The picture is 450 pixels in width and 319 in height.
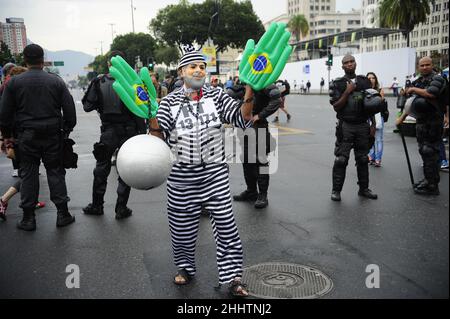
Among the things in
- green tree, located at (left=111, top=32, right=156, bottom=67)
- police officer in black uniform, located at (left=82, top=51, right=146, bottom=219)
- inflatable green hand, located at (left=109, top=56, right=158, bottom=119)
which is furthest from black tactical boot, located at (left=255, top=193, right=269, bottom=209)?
green tree, located at (left=111, top=32, right=156, bottom=67)

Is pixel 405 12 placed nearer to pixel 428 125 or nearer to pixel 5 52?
pixel 5 52

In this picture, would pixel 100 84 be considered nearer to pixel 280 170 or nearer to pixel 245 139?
pixel 245 139

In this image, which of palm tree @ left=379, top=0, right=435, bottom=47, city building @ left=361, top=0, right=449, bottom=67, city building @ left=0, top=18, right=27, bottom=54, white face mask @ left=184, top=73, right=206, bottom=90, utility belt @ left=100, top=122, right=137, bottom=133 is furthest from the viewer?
city building @ left=361, top=0, right=449, bottom=67

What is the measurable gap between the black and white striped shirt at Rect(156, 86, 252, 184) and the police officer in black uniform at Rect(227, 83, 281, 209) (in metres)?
2.25

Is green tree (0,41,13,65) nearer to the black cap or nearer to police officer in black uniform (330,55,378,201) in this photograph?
the black cap

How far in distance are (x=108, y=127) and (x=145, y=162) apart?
104 inches

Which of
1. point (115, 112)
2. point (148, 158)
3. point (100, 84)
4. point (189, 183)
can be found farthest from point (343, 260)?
point (100, 84)

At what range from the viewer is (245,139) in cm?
635

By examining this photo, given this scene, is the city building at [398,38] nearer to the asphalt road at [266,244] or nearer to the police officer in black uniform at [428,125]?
the police officer in black uniform at [428,125]

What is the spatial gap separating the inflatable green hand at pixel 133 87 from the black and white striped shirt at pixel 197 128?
243 mm

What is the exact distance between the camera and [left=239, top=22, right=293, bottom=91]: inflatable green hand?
3.28 metres

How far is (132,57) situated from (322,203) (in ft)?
254

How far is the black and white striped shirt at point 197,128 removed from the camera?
345 cm
